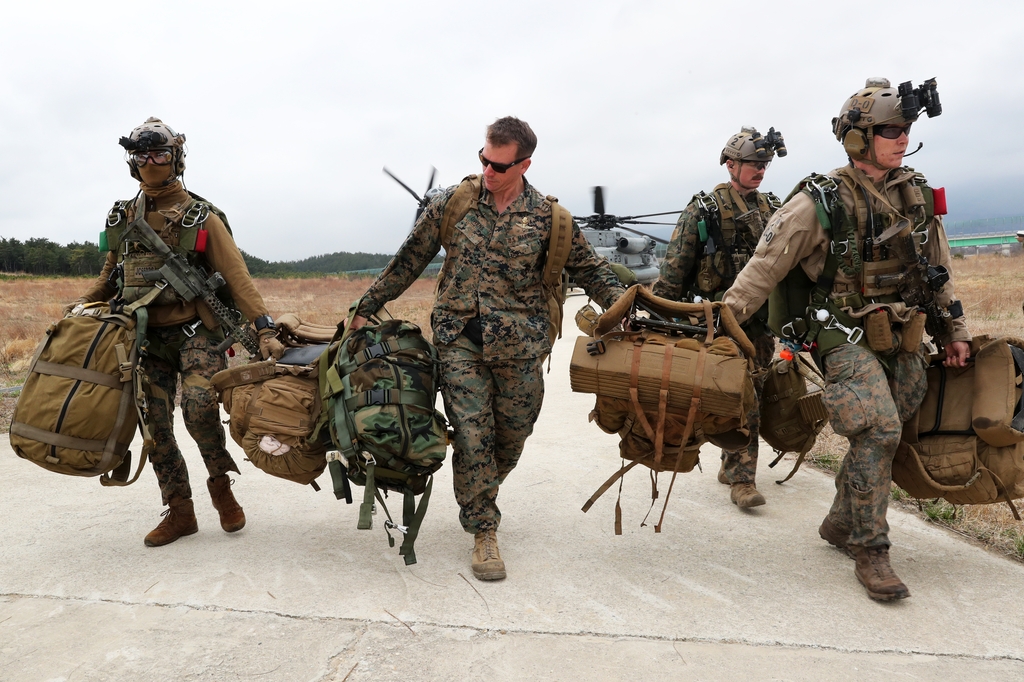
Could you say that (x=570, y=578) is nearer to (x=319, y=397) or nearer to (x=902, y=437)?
(x=319, y=397)

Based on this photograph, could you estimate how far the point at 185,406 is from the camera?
4199mm

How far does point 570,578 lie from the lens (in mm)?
3836

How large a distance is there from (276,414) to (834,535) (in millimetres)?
2948

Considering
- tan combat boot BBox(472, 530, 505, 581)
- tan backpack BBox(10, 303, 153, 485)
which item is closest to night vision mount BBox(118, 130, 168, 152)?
tan backpack BBox(10, 303, 153, 485)

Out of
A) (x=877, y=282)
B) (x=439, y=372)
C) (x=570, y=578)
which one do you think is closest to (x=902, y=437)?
(x=877, y=282)

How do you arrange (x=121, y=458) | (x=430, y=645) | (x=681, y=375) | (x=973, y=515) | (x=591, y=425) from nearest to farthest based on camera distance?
(x=430, y=645)
(x=681, y=375)
(x=121, y=458)
(x=973, y=515)
(x=591, y=425)

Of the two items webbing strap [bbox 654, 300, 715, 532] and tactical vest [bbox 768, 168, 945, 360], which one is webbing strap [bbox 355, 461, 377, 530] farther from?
tactical vest [bbox 768, 168, 945, 360]

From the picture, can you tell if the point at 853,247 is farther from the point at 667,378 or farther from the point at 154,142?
the point at 154,142

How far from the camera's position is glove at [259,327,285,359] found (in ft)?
13.4

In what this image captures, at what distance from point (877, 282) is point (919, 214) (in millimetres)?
404

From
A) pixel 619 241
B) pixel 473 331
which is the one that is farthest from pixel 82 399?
pixel 619 241

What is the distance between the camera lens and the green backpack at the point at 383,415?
3.60 meters

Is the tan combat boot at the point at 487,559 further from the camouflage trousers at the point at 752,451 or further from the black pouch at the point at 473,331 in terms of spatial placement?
the camouflage trousers at the point at 752,451

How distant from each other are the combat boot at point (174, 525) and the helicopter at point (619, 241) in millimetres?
21144
